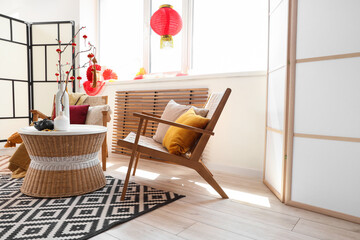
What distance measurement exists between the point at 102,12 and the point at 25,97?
207cm

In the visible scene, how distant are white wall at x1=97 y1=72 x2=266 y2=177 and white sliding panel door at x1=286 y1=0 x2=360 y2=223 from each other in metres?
0.77

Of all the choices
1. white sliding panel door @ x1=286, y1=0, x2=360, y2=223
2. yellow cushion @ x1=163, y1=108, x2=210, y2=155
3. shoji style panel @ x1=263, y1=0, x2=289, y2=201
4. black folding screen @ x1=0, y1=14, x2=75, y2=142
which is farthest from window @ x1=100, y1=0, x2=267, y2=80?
yellow cushion @ x1=163, y1=108, x2=210, y2=155

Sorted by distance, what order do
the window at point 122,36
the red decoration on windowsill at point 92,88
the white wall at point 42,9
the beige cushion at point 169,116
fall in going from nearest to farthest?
1. the beige cushion at point 169,116
2. the red decoration on windowsill at point 92,88
3. the window at point 122,36
4. the white wall at point 42,9

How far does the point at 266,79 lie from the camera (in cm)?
249

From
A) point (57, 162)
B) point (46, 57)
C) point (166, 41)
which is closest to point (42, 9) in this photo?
point (46, 57)

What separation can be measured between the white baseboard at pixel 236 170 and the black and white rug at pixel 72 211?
0.96 meters

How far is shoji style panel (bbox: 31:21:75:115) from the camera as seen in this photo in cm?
433

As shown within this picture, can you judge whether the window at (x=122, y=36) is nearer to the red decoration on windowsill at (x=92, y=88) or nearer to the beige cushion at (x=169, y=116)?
the red decoration on windowsill at (x=92, y=88)

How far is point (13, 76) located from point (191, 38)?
10.5 ft

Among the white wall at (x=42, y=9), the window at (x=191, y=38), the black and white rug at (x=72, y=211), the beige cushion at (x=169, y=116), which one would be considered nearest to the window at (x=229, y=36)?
the window at (x=191, y=38)

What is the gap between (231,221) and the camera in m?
1.54

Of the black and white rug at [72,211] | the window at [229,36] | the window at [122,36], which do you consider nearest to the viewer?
the black and white rug at [72,211]

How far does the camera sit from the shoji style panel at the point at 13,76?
417 cm

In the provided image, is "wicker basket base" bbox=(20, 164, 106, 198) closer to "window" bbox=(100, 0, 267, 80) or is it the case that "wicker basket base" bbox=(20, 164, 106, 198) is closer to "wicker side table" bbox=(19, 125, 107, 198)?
"wicker side table" bbox=(19, 125, 107, 198)
